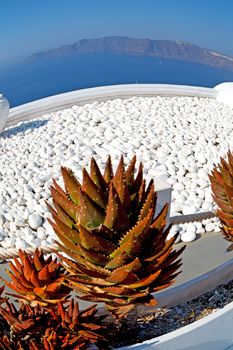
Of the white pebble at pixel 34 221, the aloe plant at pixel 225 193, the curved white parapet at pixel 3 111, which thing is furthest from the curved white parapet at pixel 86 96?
the aloe plant at pixel 225 193

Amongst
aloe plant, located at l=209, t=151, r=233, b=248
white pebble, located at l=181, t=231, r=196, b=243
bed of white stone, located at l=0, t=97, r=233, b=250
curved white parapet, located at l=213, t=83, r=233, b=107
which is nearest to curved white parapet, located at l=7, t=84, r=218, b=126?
bed of white stone, located at l=0, t=97, r=233, b=250

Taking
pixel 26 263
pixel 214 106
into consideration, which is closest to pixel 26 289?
pixel 26 263

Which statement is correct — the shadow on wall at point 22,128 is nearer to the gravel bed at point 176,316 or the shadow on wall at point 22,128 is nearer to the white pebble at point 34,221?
the white pebble at point 34,221

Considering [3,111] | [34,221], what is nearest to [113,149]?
[34,221]

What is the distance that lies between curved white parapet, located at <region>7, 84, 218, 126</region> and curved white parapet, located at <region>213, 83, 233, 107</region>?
39cm

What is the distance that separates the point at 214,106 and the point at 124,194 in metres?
4.00

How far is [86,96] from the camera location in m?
5.06

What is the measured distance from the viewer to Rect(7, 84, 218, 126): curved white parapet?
194 inches

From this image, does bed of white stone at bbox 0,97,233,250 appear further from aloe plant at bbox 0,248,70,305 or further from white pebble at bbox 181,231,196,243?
aloe plant at bbox 0,248,70,305

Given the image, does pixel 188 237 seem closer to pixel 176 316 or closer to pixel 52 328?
pixel 176 316

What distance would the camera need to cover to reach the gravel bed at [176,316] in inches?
77.4

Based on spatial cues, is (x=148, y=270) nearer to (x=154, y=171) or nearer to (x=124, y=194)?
(x=124, y=194)

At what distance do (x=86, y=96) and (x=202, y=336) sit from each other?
3545 millimetres

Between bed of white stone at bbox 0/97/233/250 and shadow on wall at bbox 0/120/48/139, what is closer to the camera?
bed of white stone at bbox 0/97/233/250
